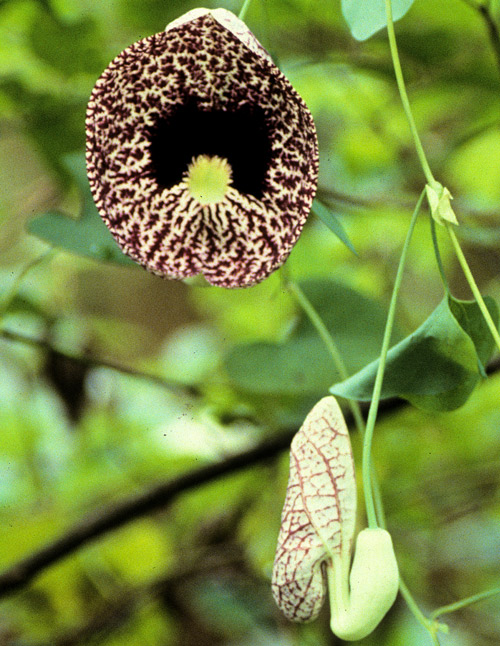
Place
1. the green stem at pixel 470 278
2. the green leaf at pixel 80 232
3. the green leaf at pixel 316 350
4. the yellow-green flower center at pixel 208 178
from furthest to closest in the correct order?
1. the green leaf at pixel 316 350
2. the green leaf at pixel 80 232
3. the yellow-green flower center at pixel 208 178
4. the green stem at pixel 470 278

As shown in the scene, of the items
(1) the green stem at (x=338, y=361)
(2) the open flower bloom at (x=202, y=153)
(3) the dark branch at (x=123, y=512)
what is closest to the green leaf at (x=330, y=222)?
(2) the open flower bloom at (x=202, y=153)

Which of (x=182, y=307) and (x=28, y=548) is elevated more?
(x=28, y=548)

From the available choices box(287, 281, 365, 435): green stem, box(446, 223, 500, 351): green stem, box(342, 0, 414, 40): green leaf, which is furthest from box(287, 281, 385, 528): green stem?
box(342, 0, 414, 40): green leaf

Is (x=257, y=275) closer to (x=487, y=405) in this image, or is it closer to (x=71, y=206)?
(x=487, y=405)

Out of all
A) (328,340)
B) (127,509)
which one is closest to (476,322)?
(328,340)

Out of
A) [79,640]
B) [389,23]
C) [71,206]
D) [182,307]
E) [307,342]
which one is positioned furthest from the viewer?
[182,307]

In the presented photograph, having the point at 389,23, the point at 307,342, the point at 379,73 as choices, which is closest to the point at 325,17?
the point at 379,73

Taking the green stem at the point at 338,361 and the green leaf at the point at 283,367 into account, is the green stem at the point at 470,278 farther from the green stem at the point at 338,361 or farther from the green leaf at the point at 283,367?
the green leaf at the point at 283,367

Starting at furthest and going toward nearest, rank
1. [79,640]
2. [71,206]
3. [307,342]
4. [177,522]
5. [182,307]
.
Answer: [182,307]
[177,522]
[71,206]
[79,640]
[307,342]
